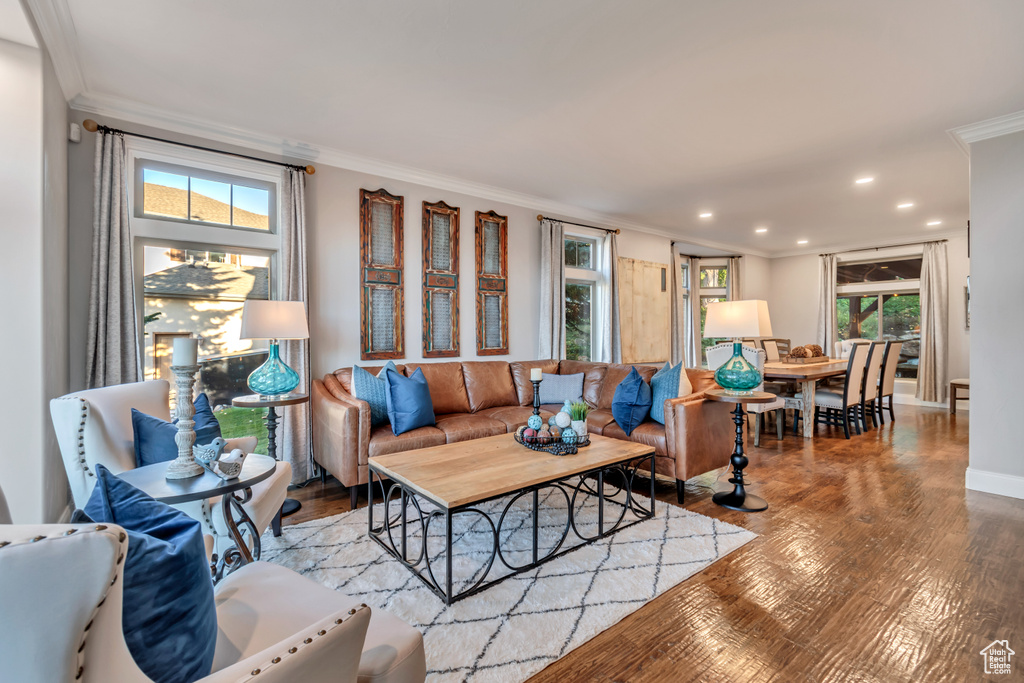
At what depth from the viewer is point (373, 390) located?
11.6 ft

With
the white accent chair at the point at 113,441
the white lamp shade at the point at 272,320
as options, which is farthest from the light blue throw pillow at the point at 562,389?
the white accent chair at the point at 113,441

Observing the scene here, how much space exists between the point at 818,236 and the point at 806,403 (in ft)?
11.5

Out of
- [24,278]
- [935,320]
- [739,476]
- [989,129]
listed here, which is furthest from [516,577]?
[935,320]

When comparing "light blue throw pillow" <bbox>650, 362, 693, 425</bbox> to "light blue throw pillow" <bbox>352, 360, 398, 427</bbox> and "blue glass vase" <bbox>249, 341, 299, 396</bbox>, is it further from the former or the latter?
"blue glass vase" <bbox>249, 341, 299, 396</bbox>

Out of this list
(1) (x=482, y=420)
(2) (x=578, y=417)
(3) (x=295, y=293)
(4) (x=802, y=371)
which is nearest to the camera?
(2) (x=578, y=417)

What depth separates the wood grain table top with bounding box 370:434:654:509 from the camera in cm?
207

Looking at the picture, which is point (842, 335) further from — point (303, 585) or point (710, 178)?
point (303, 585)

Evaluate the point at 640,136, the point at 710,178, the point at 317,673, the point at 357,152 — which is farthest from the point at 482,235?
the point at 317,673

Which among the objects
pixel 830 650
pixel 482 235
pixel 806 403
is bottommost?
pixel 830 650

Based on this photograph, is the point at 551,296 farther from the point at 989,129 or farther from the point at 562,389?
the point at 989,129

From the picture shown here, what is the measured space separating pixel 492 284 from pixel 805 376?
134 inches

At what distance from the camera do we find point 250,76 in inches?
108

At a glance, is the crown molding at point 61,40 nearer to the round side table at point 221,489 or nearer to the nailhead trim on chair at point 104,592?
the round side table at point 221,489

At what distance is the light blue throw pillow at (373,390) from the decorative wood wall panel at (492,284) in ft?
4.81
